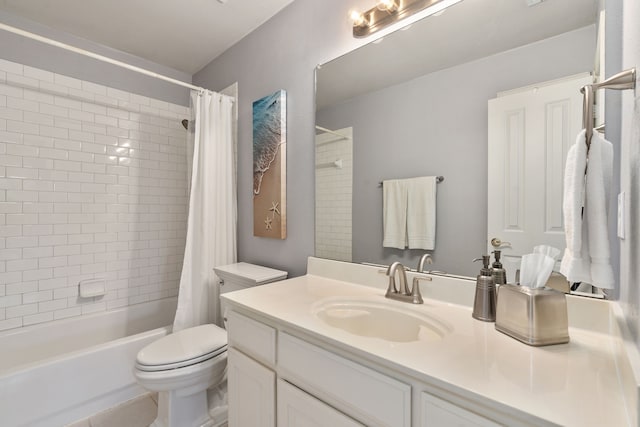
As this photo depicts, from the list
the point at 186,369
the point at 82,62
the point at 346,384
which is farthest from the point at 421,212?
the point at 82,62

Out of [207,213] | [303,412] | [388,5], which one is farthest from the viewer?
[207,213]

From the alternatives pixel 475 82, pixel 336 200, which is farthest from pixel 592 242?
pixel 336 200

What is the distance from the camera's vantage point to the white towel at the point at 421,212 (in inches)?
48.5

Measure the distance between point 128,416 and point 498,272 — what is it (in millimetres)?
2189

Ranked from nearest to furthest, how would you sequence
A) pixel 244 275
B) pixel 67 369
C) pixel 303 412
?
1. pixel 303 412
2. pixel 67 369
3. pixel 244 275

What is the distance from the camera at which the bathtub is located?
4.90ft

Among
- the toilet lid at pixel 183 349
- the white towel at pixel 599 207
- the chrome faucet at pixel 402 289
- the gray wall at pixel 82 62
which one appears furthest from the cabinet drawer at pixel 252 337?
the gray wall at pixel 82 62

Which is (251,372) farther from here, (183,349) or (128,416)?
(128,416)

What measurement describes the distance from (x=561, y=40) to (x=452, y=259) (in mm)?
823

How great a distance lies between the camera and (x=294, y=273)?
181cm

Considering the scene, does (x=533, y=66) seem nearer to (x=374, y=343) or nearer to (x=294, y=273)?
(x=374, y=343)

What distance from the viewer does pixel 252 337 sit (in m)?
1.13

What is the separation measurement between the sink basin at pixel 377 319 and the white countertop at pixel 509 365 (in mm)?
64

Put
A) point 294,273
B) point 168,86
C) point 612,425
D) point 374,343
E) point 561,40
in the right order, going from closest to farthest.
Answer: point 612,425
point 374,343
point 561,40
point 294,273
point 168,86
